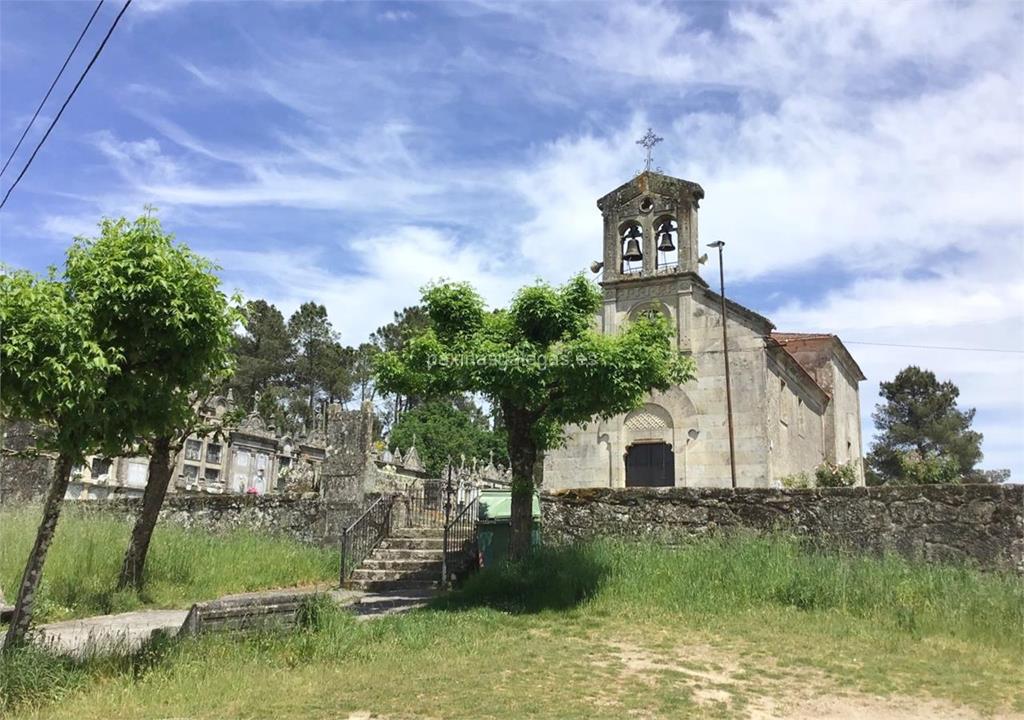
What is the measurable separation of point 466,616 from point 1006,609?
6.77 meters

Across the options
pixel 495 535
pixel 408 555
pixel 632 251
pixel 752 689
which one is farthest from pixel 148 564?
pixel 632 251

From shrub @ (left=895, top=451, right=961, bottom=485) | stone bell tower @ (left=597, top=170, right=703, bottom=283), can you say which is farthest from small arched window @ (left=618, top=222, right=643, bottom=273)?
shrub @ (left=895, top=451, right=961, bottom=485)

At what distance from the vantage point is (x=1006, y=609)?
9.72 meters

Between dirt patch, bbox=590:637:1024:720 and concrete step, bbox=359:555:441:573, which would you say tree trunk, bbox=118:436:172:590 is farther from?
dirt patch, bbox=590:637:1024:720

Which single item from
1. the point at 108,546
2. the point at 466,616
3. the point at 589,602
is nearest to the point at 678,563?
the point at 589,602

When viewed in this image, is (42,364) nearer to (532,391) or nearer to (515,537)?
(532,391)

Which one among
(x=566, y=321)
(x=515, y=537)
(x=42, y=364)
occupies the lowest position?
(x=515, y=537)

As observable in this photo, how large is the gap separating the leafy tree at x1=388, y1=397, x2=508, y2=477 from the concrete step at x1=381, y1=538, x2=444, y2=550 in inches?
1482

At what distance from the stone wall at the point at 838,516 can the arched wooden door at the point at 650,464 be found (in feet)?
29.5

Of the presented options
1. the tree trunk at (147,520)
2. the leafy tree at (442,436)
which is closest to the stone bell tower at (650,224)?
the tree trunk at (147,520)

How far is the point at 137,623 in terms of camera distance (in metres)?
11.2

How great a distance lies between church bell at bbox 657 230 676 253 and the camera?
22.6 meters

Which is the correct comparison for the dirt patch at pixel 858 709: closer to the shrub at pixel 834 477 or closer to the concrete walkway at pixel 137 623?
the concrete walkway at pixel 137 623

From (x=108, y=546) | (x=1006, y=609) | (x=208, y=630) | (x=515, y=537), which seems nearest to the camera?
(x=208, y=630)
